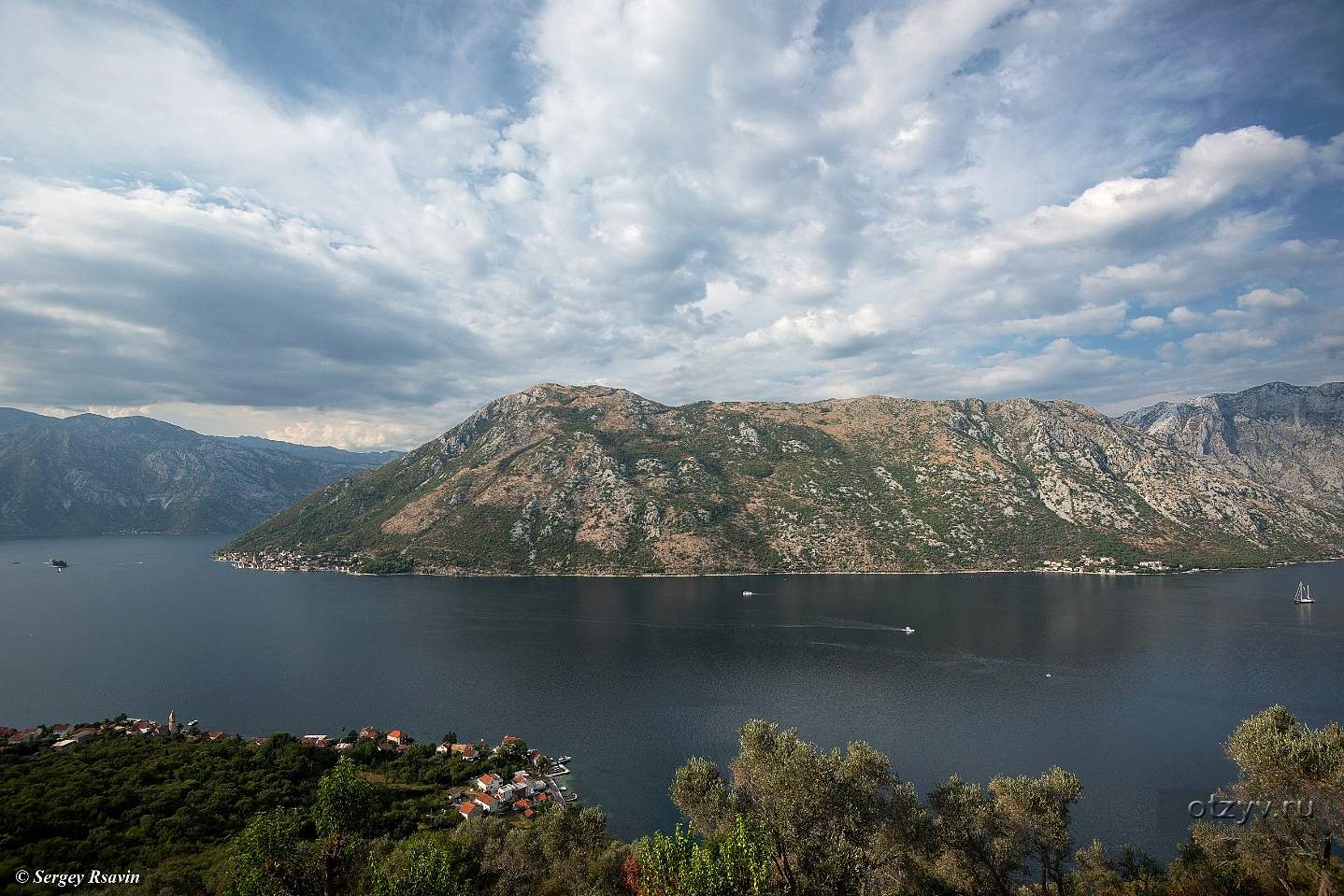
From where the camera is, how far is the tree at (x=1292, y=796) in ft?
102

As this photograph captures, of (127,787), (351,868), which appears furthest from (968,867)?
(127,787)

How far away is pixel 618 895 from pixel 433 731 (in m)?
57.7

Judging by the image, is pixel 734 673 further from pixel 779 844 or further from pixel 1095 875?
pixel 779 844

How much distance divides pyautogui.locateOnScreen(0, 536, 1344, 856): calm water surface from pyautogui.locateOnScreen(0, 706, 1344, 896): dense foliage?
19.5m

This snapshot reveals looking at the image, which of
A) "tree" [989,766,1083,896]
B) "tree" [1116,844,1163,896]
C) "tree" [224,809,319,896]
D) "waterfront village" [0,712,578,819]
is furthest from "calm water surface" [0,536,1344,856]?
"tree" [224,809,319,896]

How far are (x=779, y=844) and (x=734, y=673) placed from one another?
238 ft

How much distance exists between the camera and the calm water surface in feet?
238

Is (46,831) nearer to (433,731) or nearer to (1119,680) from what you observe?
(433,731)

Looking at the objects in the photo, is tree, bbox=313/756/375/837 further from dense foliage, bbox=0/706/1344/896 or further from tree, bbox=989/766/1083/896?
tree, bbox=989/766/1083/896

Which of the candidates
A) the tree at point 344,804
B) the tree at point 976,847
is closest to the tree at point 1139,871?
the tree at point 976,847

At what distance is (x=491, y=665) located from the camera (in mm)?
112375

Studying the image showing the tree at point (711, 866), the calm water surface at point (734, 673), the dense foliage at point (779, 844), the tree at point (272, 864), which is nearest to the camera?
the tree at point (711, 866)

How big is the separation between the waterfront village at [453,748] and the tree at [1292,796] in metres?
56.3

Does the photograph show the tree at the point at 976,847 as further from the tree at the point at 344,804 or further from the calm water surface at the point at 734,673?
the tree at the point at 344,804
